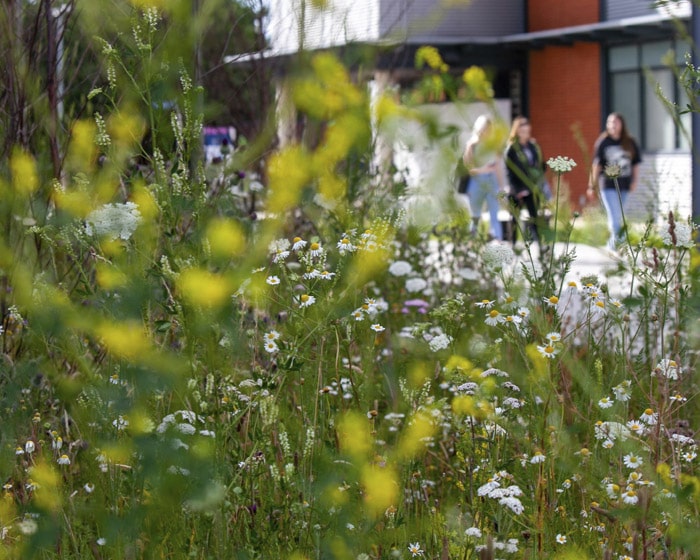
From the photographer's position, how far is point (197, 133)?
9.05 ft

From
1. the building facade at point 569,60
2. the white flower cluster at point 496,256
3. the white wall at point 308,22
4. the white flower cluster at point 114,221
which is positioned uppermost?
the building facade at point 569,60

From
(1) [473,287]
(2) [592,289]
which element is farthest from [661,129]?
(2) [592,289]

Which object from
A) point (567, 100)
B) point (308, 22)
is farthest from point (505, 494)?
point (567, 100)

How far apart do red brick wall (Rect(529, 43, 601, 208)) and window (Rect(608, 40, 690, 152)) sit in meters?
0.35

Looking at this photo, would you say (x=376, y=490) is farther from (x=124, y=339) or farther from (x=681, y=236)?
(x=681, y=236)

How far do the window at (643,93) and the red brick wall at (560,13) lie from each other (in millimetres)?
810

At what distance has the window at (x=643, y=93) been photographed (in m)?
19.5

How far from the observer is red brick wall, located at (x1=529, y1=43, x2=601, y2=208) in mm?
20906

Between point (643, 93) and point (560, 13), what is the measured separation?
2.44 meters

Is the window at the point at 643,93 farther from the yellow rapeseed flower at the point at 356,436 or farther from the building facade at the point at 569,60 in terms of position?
the yellow rapeseed flower at the point at 356,436

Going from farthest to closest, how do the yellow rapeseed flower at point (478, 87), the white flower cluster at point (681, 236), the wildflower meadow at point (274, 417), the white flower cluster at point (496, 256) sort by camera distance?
the yellow rapeseed flower at point (478, 87), the white flower cluster at point (496, 256), the white flower cluster at point (681, 236), the wildflower meadow at point (274, 417)

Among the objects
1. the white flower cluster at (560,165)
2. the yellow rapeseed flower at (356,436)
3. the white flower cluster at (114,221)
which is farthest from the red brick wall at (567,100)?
the yellow rapeseed flower at (356,436)

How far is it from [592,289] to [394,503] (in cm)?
94

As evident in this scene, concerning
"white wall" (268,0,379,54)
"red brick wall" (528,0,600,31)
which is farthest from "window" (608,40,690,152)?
"white wall" (268,0,379,54)
